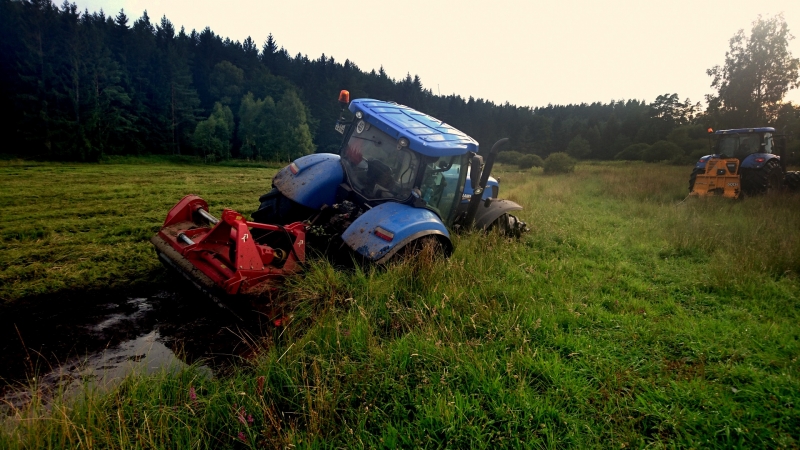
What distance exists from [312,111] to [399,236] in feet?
164

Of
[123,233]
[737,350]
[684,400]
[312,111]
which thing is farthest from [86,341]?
[312,111]

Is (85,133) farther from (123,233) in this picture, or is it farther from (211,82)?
(123,233)

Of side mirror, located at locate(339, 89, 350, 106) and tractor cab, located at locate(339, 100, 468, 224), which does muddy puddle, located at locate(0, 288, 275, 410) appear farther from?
side mirror, located at locate(339, 89, 350, 106)

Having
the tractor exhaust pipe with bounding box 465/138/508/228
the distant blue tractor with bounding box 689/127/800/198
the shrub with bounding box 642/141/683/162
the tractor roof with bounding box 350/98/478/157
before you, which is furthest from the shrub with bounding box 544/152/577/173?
the tractor roof with bounding box 350/98/478/157

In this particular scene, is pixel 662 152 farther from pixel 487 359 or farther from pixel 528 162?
pixel 487 359

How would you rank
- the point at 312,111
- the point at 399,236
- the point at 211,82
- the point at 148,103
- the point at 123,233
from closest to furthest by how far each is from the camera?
the point at 399,236
the point at 123,233
the point at 148,103
the point at 211,82
the point at 312,111

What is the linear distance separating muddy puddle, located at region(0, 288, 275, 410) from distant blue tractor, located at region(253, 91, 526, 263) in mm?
1222

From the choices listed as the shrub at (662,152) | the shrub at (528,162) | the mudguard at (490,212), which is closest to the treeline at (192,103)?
the shrub at (662,152)

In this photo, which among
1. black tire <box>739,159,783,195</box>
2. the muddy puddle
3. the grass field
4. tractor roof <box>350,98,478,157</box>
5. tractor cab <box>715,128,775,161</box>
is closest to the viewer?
the grass field

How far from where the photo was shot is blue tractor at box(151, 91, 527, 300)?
3.42 m

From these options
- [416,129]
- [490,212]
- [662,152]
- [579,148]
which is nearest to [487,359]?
[416,129]

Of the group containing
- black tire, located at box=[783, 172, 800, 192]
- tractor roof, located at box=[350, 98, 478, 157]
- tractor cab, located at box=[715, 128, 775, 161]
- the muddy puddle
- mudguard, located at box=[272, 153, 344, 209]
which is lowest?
the muddy puddle

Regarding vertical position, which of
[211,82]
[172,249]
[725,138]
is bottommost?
[172,249]

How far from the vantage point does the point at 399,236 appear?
350cm
